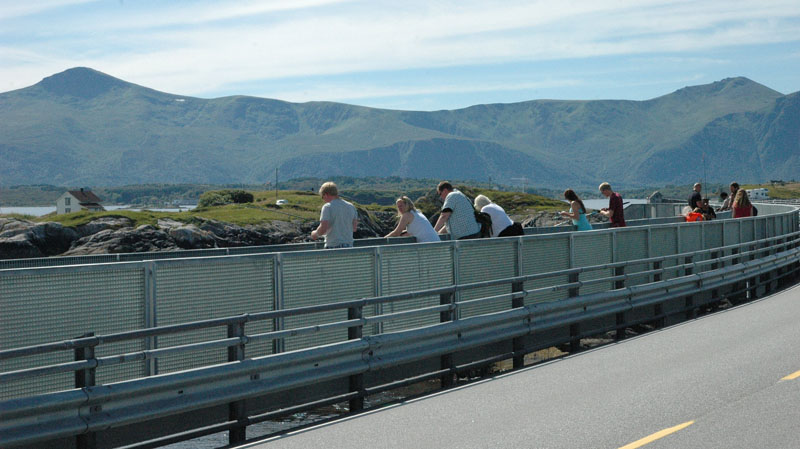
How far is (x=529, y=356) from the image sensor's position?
14.1 metres

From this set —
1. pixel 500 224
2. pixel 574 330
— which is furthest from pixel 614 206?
pixel 574 330

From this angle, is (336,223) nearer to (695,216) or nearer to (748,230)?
(695,216)

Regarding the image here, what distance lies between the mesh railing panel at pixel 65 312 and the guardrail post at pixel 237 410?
0.77 meters

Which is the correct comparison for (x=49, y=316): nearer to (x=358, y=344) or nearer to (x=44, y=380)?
(x=44, y=380)

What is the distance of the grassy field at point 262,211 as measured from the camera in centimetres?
10681

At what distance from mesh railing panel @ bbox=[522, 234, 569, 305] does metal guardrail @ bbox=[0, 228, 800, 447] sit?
36cm

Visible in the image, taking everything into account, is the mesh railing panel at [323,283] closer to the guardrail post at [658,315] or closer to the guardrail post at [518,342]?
the guardrail post at [518,342]

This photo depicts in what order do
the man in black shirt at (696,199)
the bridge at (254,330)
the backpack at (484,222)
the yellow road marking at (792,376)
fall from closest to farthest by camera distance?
the bridge at (254,330), the yellow road marking at (792,376), the backpack at (484,222), the man in black shirt at (696,199)

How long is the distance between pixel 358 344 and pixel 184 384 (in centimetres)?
222

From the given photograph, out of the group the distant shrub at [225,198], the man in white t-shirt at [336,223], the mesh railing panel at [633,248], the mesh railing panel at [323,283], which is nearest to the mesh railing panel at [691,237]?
the mesh railing panel at [633,248]

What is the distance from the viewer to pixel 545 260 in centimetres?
1374

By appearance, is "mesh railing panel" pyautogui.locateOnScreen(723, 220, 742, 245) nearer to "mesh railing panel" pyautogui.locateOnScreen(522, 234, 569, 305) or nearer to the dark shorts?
the dark shorts

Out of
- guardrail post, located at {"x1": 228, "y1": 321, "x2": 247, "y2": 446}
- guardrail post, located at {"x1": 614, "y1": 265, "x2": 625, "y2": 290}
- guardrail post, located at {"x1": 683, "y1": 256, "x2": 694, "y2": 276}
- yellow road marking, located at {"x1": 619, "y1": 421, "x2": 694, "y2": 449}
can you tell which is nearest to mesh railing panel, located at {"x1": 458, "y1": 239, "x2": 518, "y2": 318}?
guardrail post, located at {"x1": 614, "y1": 265, "x2": 625, "y2": 290}

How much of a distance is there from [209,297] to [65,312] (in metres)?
1.52
